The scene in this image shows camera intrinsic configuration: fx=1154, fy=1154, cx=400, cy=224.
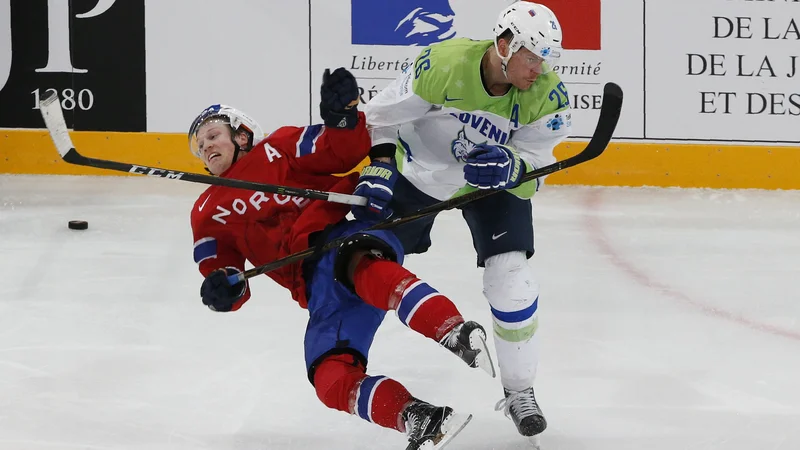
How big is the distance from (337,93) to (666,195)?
3.47 metres

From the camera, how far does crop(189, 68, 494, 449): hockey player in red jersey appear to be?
7.94 feet

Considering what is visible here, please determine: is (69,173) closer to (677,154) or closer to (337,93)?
(677,154)

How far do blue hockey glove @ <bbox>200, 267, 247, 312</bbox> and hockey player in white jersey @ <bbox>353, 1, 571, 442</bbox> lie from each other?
388 millimetres

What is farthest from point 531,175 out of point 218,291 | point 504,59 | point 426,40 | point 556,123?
point 426,40

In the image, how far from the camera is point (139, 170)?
8.93 ft

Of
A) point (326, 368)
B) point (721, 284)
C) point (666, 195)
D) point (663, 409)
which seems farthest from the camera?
point (666, 195)

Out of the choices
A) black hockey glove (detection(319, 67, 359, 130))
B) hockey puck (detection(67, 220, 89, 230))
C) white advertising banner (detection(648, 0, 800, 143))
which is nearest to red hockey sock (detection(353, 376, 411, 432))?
black hockey glove (detection(319, 67, 359, 130))

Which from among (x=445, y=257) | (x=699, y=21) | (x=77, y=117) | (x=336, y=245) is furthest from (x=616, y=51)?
(x=336, y=245)

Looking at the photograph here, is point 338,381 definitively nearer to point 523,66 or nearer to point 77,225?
point 523,66

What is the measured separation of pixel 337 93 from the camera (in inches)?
104

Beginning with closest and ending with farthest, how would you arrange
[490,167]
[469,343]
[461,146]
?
[469,343] < [490,167] < [461,146]

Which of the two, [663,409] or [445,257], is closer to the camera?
[663,409]

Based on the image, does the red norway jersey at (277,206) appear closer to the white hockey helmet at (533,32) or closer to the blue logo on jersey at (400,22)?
the white hockey helmet at (533,32)

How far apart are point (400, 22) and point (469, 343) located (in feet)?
12.6
